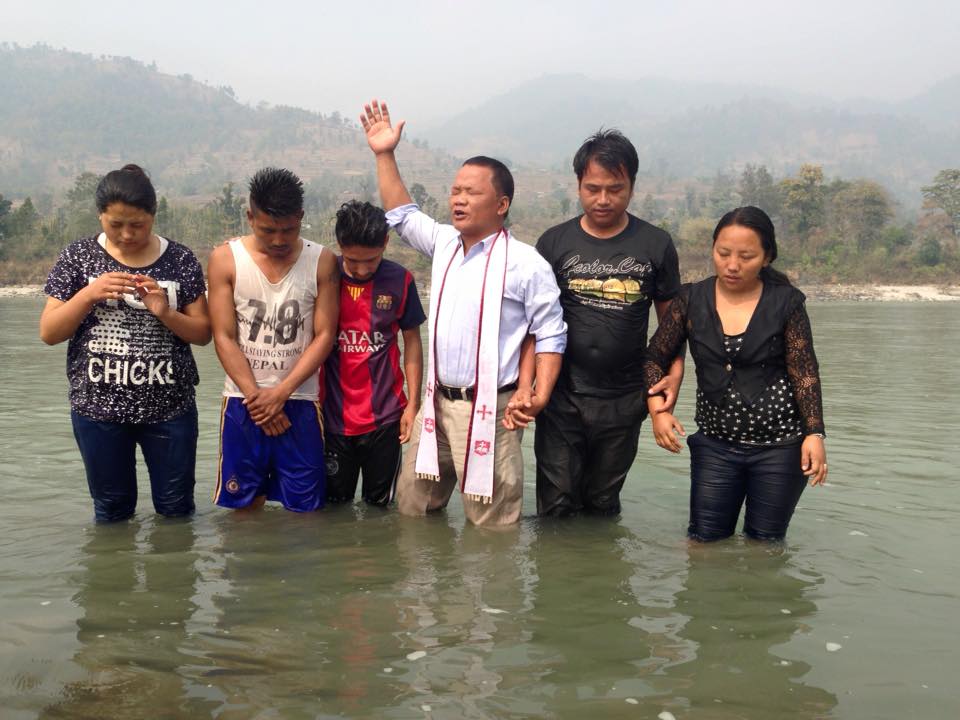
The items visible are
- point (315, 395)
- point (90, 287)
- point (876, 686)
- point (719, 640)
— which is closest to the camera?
point (876, 686)

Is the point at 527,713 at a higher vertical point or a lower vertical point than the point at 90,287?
lower

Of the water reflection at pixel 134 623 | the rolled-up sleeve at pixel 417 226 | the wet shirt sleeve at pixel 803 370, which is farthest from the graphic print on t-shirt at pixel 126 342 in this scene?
the wet shirt sleeve at pixel 803 370

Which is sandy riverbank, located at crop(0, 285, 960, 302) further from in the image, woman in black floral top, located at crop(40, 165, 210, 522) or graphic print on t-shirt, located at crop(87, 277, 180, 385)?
graphic print on t-shirt, located at crop(87, 277, 180, 385)

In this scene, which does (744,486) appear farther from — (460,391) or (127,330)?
(127,330)

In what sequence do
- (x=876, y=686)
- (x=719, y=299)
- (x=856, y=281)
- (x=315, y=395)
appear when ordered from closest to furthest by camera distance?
(x=876, y=686) → (x=719, y=299) → (x=315, y=395) → (x=856, y=281)

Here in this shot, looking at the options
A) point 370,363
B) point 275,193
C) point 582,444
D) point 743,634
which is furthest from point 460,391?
point 743,634

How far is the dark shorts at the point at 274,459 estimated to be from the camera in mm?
4461

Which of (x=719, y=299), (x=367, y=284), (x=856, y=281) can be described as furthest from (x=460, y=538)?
(x=856, y=281)

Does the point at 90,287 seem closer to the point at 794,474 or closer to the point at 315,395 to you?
the point at 315,395

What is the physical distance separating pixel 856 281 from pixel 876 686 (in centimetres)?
5394

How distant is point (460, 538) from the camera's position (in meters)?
4.55

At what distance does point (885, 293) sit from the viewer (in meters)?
49.0

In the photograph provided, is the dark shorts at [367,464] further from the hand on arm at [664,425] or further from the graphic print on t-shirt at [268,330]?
the hand on arm at [664,425]

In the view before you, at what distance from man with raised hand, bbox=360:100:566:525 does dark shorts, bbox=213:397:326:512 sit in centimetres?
55
